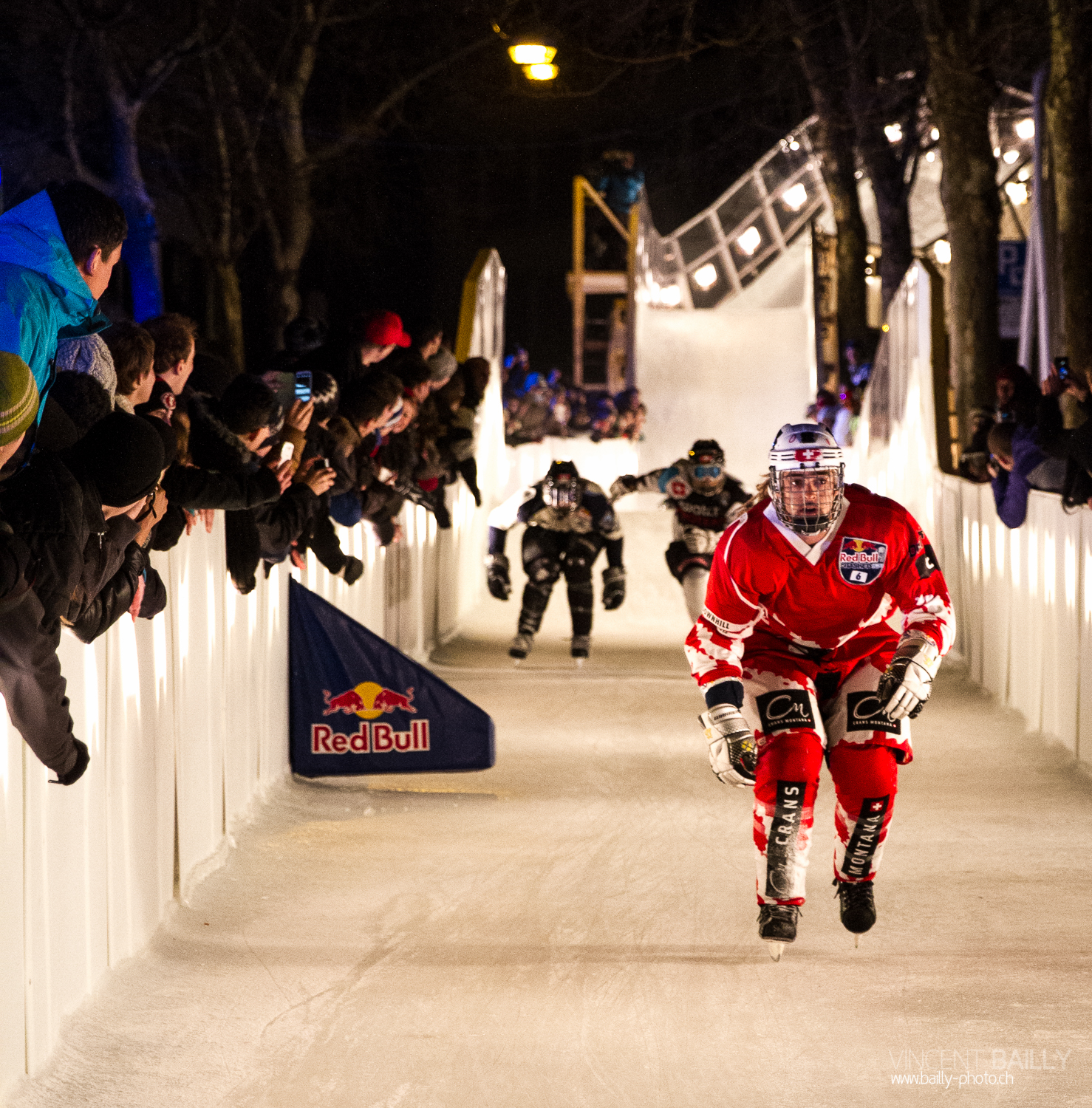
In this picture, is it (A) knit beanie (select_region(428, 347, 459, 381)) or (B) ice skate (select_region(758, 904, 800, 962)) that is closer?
(B) ice skate (select_region(758, 904, 800, 962))

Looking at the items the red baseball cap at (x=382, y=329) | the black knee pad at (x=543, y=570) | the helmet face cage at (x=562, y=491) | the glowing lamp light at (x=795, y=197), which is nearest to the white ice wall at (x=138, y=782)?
the red baseball cap at (x=382, y=329)

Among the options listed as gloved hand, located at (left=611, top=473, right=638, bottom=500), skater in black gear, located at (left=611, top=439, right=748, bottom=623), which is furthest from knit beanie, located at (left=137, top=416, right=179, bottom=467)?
gloved hand, located at (left=611, top=473, right=638, bottom=500)

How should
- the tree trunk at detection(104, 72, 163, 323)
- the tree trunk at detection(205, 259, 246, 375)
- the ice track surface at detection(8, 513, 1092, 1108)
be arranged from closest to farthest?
the ice track surface at detection(8, 513, 1092, 1108)
the tree trunk at detection(104, 72, 163, 323)
the tree trunk at detection(205, 259, 246, 375)

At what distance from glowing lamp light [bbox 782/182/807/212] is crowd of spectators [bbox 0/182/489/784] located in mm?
25444

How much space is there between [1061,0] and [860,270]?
17.1 meters

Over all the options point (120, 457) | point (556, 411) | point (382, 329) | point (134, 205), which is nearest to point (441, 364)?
point (382, 329)

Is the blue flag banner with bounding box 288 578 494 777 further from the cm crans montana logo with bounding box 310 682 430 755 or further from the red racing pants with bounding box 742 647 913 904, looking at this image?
the red racing pants with bounding box 742 647 913 904

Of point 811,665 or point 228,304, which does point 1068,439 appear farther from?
point 228,304

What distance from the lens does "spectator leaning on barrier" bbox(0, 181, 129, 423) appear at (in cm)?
421

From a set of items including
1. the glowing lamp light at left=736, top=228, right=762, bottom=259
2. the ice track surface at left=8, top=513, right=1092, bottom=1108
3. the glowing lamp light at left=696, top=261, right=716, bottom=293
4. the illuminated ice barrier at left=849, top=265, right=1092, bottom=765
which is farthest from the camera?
the glowing lamp light at left=696, top=261, right=716, bottom=293

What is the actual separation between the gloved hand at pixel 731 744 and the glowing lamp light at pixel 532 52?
8.17 metres

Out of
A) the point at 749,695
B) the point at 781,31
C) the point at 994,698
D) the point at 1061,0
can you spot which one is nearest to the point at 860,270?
the point at 781,31

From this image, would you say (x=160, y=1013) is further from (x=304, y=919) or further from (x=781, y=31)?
(x=781, y=31)

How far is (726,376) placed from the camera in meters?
30.6
